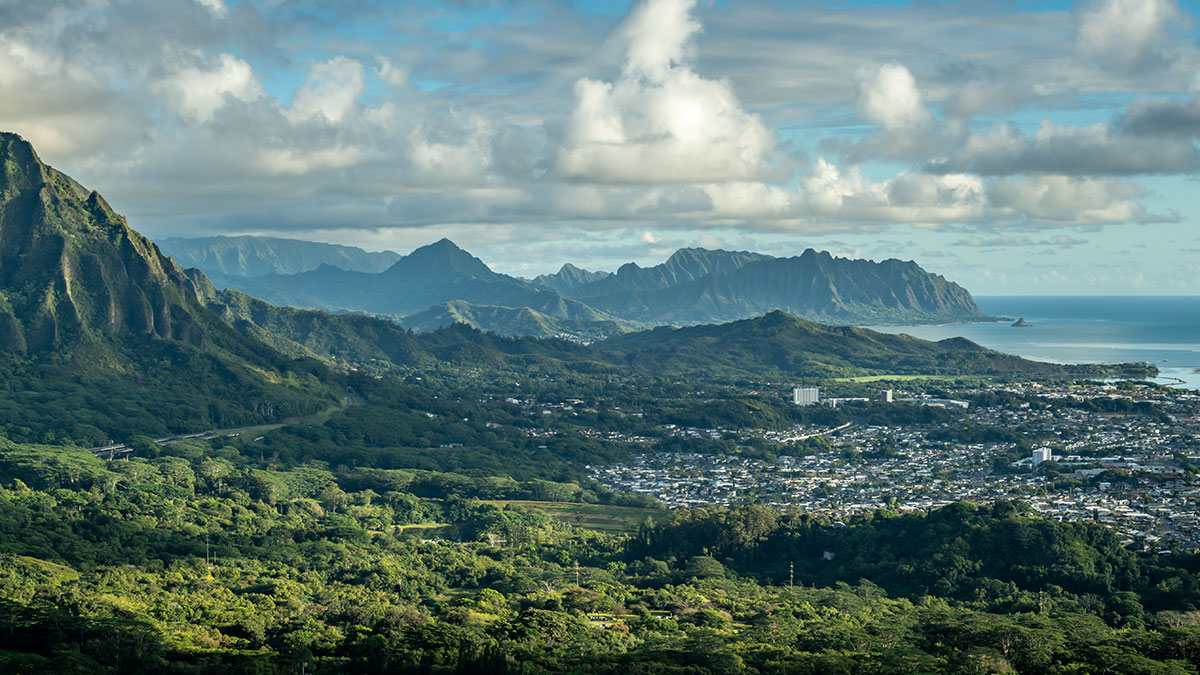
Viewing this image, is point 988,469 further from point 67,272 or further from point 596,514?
point 67,272

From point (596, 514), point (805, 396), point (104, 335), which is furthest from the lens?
point (805, 396)

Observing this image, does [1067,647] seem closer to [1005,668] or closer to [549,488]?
[1005,668]

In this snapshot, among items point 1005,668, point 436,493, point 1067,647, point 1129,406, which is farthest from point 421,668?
point 1129,406

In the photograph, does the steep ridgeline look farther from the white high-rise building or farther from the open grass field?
the white high-rise building

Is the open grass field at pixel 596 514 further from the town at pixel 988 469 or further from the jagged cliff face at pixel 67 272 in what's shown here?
the jagged cliff face at pixel 67 272

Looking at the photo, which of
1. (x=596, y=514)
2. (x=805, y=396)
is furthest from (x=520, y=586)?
(x=805, y=396)
